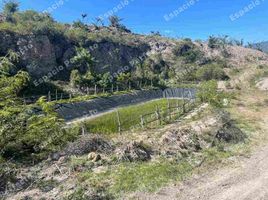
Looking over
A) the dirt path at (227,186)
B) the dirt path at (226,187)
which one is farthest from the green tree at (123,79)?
the dirt path at (226,187)

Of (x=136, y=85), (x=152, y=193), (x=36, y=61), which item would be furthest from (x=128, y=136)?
(x=136, y=85)

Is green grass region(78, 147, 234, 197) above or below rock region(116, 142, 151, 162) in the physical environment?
below

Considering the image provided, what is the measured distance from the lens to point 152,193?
11844 mm

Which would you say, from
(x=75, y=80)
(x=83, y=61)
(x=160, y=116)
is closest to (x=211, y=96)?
(x=160, y=116)

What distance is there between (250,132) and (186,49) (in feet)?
314

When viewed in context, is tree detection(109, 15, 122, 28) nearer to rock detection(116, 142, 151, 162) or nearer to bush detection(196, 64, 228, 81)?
bush detection(196, 64, 228, 81)

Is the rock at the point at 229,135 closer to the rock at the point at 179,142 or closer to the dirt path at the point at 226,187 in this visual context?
the rock at the point at 179,142

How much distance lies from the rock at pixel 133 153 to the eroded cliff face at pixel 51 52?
1684 inches

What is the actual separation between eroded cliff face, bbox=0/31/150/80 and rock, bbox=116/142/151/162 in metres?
42.8

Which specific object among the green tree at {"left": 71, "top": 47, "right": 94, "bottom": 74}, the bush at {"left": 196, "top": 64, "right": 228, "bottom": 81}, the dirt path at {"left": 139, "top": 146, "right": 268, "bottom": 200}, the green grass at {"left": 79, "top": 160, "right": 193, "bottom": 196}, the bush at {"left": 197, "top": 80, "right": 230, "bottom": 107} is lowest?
the dirt path at {"left": 139, "top": 146, "right": 268, "bottom": 200}

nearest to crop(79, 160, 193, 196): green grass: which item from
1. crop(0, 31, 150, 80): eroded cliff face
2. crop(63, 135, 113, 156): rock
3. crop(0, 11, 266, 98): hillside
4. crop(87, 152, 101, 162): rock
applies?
crop(87, 152, 101, 162): rock

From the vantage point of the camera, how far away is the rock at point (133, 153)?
1464cm

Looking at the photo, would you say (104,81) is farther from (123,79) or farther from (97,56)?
(97,56)

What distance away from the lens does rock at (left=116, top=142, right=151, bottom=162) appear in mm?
14642
